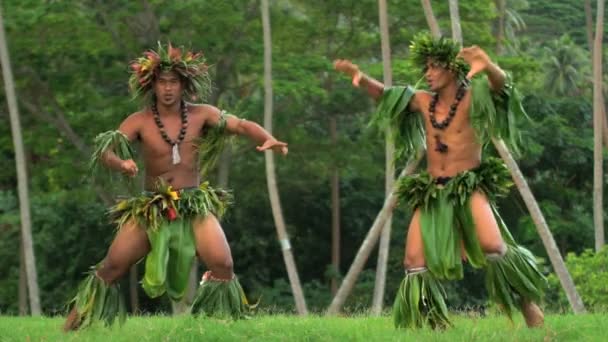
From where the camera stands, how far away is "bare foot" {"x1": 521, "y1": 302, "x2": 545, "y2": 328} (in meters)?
9.90

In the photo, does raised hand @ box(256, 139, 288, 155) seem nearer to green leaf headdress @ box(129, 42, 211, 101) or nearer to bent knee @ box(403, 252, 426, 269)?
green leaf headdress @ box(129, 42, 211, 101)

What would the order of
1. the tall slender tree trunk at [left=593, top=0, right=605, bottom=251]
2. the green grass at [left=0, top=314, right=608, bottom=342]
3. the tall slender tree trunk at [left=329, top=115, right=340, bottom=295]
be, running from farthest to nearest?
the tall slender tree trunk at [left=329, top=115, right=340, bottom=295], the tall slender tree trunk at [left=593, top=0, right=605, bottom=251], the green grass at [left=0, top=314, right=608, bottom=342]

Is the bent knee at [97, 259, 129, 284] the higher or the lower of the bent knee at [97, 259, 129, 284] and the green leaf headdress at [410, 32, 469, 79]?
the lower

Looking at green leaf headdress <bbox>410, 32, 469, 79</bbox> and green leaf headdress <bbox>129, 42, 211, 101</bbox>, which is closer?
green leaf headdress <bbox>410, 32, 469, 79</bbox>

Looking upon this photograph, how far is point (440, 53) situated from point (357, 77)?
62 cm

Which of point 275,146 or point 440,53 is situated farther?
point 440,53

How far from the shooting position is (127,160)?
9.80 metres

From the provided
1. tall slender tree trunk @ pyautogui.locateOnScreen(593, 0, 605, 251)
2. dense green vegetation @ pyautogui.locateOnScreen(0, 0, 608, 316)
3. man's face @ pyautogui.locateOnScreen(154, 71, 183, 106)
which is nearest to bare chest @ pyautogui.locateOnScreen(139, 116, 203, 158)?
man's face @ pyautogui.locateOnScreen(154, 71, 183, 106)

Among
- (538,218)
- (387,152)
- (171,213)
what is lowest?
(538,218)

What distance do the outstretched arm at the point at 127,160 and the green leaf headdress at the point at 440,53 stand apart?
6.65 ft

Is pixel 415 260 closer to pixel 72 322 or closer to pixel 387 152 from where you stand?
pixel 72 322

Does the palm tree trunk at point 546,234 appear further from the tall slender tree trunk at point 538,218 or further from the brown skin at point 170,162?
the brown skin at point 170,162

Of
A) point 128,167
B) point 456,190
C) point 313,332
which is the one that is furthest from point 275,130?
point 313,332

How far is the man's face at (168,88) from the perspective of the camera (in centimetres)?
1016
